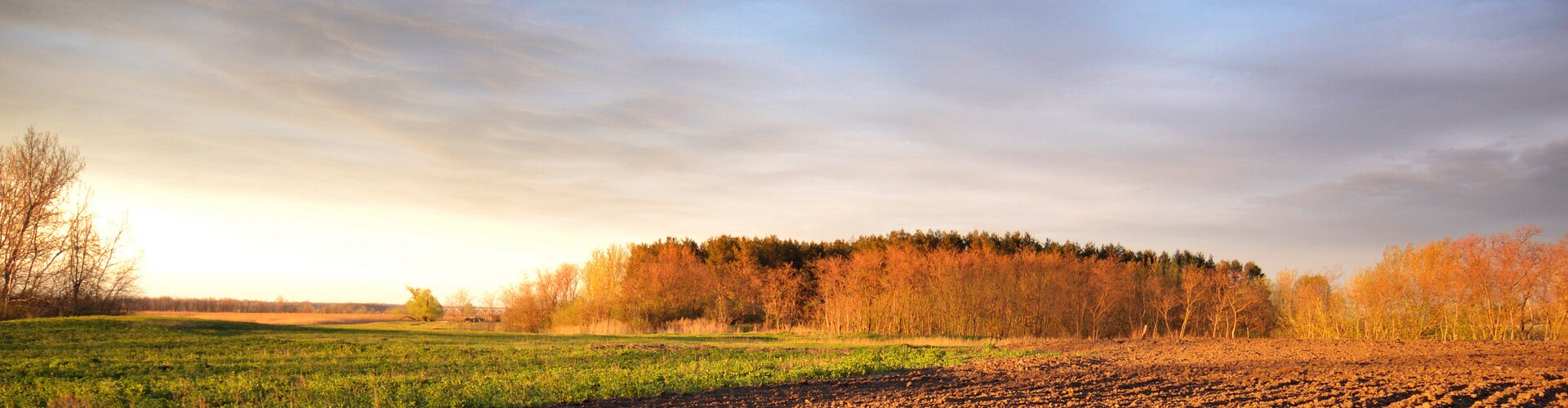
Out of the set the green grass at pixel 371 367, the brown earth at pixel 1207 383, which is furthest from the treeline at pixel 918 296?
the brown earth at pixel 1207 383

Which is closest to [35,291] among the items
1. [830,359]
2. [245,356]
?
[245,356]

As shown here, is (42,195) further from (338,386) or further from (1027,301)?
A: (1027,301)

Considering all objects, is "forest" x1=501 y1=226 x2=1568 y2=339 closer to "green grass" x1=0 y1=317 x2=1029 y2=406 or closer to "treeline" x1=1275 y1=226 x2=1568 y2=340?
"treeline" x1=1275 y1=226 x2=1568 y2=340

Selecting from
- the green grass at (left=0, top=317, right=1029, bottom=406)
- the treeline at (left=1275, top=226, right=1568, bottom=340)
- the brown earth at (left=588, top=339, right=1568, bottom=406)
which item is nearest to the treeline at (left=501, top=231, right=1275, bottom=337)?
the treeline at (left=1275, top=226, right=1568, bottom=340)

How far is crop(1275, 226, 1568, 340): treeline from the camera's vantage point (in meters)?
25.0

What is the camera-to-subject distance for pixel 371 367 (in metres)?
17.0

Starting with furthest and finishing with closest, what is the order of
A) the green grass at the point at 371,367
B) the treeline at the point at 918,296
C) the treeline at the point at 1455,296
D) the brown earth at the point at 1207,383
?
the treeline at the point at 918,296
the treeline at the point at 1455,296
the green grass at the point at 371,367
the brown earth at the point at 1207,383

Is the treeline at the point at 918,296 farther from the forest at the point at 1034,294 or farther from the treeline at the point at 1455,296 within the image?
the treeline at the point at 1455,296

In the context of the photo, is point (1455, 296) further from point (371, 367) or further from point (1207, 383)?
point (371, 367)

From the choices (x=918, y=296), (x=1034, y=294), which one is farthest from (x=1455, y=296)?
(x=918, y=296)

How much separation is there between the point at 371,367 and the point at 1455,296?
101 feet

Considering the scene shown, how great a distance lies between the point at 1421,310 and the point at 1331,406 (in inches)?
920

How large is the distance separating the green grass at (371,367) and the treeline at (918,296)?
300 inches

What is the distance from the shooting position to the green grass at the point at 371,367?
1174cm
